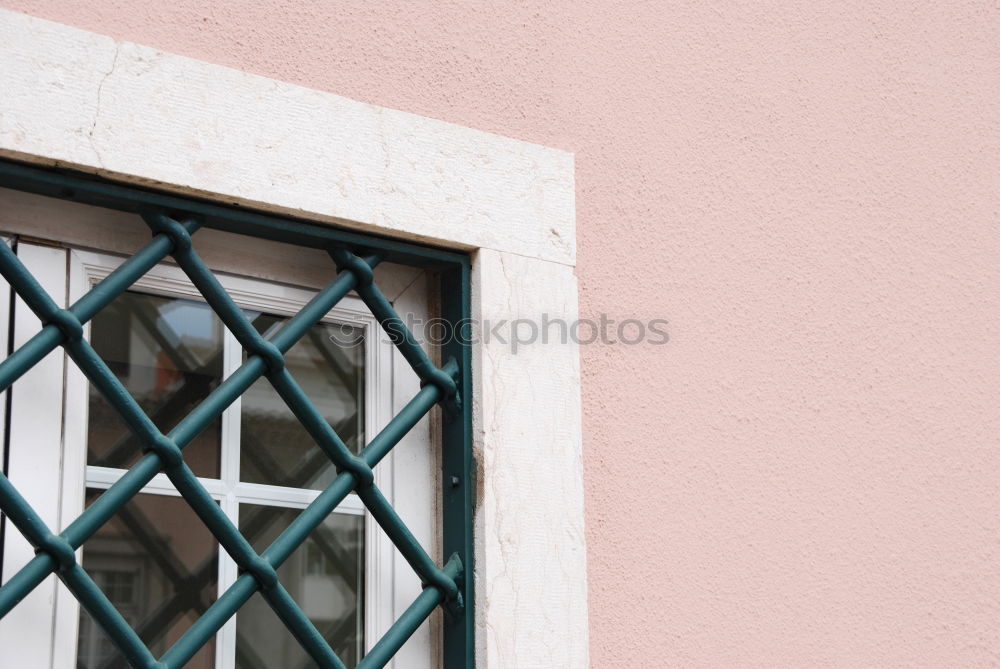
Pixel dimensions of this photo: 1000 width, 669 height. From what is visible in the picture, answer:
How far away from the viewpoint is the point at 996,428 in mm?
2680

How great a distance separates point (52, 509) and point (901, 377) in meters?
1.69

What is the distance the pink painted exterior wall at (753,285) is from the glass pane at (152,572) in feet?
2.18

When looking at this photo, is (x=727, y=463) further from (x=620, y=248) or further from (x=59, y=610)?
(x=59, y=610)

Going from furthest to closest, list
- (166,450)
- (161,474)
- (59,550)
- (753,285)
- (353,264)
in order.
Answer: (753,285) → (353,264) → (161,474) → (166,450) → (59,550)

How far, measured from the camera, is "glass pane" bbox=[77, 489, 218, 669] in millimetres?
1890

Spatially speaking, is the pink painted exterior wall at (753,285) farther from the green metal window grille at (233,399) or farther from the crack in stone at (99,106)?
the green metal window grille at (233,399)

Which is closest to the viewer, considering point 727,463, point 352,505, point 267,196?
point 267,196

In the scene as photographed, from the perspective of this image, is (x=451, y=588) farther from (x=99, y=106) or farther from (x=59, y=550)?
(x=99, y=106)

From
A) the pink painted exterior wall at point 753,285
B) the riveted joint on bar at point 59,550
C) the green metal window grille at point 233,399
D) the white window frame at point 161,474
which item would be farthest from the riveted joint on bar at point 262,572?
the pink painted exterior wall at point 753,285

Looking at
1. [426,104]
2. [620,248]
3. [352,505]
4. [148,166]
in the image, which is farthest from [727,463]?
[148,166]

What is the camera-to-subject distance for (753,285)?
8.14 ft

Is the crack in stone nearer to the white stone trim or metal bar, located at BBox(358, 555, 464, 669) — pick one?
the white stone trim

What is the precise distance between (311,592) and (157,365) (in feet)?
1.48

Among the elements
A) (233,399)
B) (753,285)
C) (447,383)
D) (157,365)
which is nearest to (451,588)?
(447,383)
